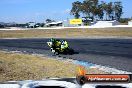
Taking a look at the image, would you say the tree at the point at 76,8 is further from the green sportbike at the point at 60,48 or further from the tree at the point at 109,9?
the green sportbike at the point at 60,48

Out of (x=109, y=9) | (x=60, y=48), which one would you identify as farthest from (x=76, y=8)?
(x=60, y=48)

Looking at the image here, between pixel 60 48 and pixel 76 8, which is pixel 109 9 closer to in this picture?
pixel 76 8

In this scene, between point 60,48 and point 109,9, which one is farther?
point 109,9

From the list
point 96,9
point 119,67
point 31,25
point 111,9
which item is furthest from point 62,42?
point 111,9

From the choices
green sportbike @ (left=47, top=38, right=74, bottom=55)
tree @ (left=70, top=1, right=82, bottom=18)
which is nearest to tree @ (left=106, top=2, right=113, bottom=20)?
tree @ (left=70, top=1, right=82, bottom=18)

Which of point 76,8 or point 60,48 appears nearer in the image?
point 60,48

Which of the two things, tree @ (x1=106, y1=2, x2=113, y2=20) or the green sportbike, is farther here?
tree @ (x1=106, y1=2, x2=113, y2=20)

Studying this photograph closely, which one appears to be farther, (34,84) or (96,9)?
(96,9)

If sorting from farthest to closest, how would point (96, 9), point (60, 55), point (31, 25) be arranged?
point (96, 9) < point (31, 25) < point (60, 55)

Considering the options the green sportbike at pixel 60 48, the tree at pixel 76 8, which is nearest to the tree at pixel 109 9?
the tree at pixel 76 8

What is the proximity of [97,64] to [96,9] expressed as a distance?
462ft

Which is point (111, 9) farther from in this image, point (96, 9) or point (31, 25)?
point (31, 25)

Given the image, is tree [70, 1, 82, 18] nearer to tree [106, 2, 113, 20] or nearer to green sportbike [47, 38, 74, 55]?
tree [106, 2, 113, 20]

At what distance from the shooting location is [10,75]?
14.2 m
